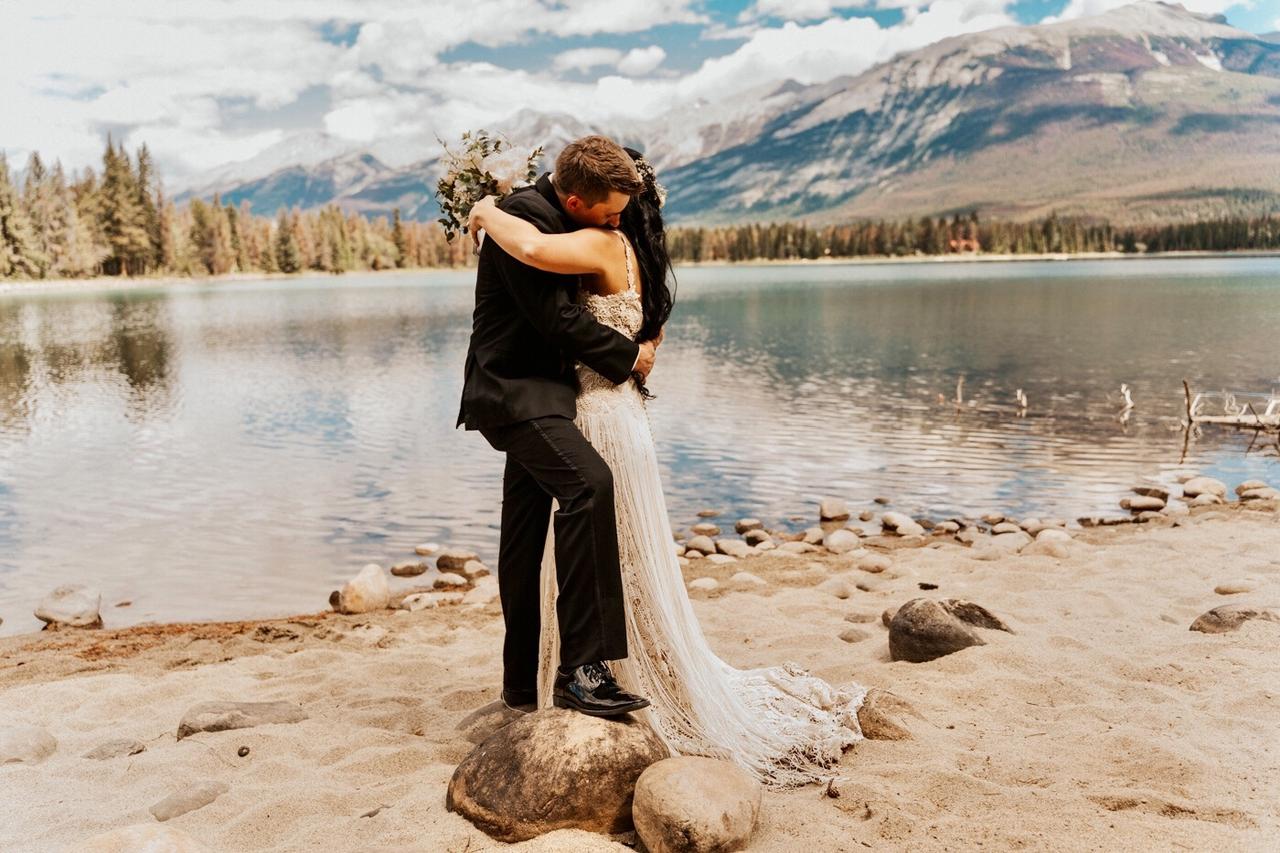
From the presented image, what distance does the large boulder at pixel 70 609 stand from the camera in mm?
10961

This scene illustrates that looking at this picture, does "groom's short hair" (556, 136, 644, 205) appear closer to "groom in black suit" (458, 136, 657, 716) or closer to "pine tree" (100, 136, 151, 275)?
"groom in black suit" (458, 136, 657, 716)

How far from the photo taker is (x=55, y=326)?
60438 millimetres

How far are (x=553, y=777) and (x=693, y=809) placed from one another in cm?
70

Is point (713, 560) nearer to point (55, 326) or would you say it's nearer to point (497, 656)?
point (497, 656)

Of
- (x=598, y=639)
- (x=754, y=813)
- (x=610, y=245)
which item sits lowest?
(x=754, y=813)

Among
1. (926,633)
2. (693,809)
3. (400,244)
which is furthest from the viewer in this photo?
(400,244)

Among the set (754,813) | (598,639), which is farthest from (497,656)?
(754,813)

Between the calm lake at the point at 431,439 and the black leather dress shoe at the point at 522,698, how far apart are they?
700cm

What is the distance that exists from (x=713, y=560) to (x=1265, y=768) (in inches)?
322

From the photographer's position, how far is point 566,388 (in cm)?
498

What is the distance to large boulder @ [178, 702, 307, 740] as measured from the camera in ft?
20.4

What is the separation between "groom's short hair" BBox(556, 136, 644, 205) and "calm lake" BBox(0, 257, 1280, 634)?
29.0 feet

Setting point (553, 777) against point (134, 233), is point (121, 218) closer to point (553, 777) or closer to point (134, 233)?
point (134, 233)

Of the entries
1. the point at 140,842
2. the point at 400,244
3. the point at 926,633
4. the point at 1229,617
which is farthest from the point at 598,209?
the point at 400,244
